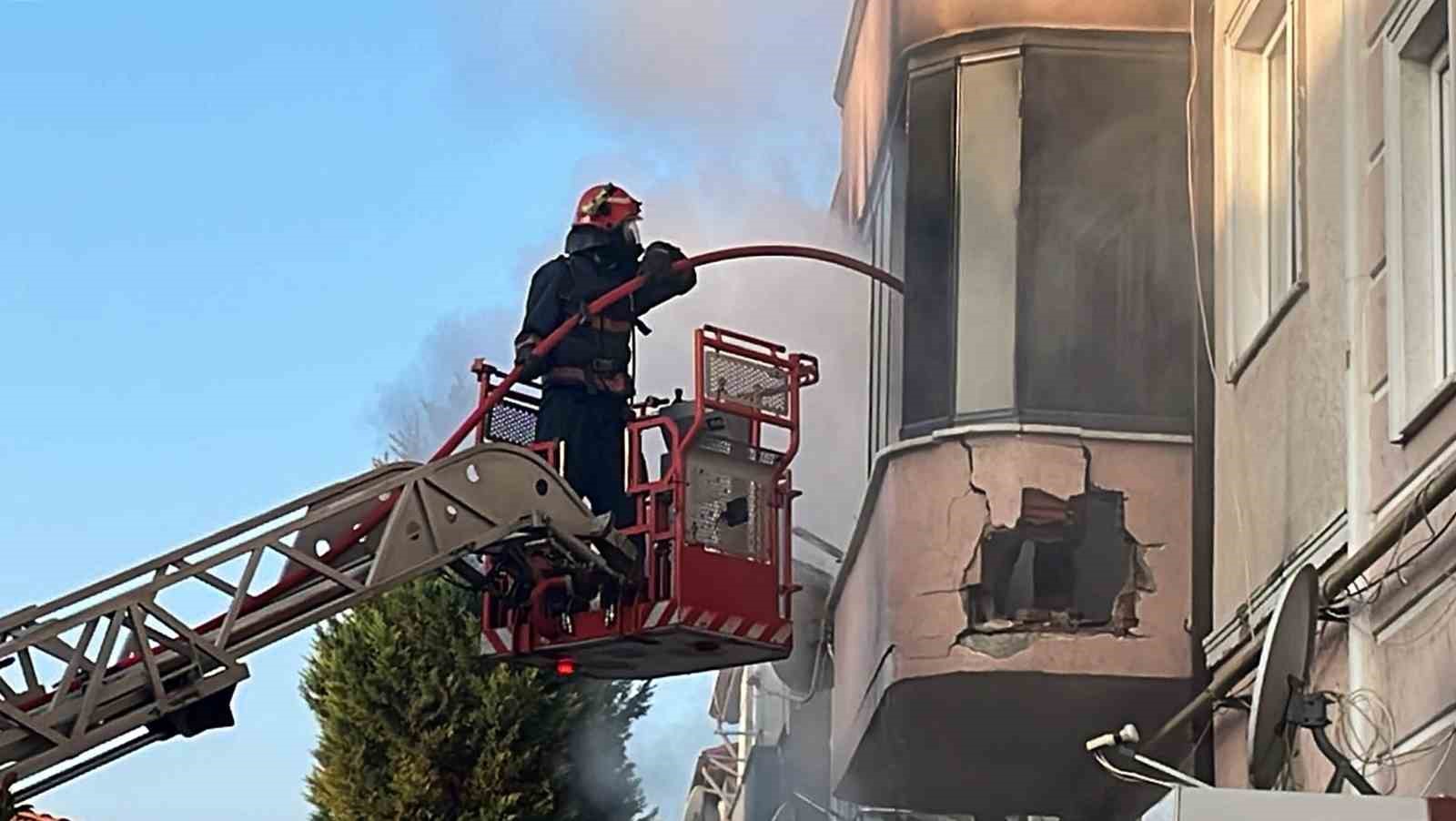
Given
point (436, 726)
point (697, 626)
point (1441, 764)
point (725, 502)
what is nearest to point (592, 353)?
point (725, 502)

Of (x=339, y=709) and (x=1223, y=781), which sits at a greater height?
(x=339, y=709)

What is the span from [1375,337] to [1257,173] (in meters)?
2.44

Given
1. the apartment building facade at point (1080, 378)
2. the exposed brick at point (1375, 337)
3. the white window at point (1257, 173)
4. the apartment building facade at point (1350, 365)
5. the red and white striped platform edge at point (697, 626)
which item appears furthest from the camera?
the red and white striped platform edge at point (697, 626)

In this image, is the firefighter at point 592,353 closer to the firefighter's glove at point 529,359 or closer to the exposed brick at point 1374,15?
the firefighter's glove at point 529,359

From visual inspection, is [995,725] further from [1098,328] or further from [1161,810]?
[1161,810]

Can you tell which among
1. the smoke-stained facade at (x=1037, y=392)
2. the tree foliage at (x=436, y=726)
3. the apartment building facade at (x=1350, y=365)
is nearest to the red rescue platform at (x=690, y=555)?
the smoke-stained facade at (x=1037, y=392)

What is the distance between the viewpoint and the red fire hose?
10281 millimetres

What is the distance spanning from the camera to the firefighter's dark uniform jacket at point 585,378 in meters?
11.4

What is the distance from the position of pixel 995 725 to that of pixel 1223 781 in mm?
1475

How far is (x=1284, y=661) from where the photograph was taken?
798 cm

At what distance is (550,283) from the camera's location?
37.5 ft

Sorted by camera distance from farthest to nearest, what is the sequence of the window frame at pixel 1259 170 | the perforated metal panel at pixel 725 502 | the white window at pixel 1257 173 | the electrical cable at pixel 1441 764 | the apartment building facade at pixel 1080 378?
the perforated metal panel at pixel 725 502, the apartment building facade at pixel 1080 378, the white window at pixel 1257 173, the window frame at pixel 1259 170, the electrical cable at pixel 1441 764

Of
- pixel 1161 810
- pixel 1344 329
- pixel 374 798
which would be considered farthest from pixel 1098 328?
pixel 374 798

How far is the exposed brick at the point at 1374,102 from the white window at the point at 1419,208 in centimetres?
9
